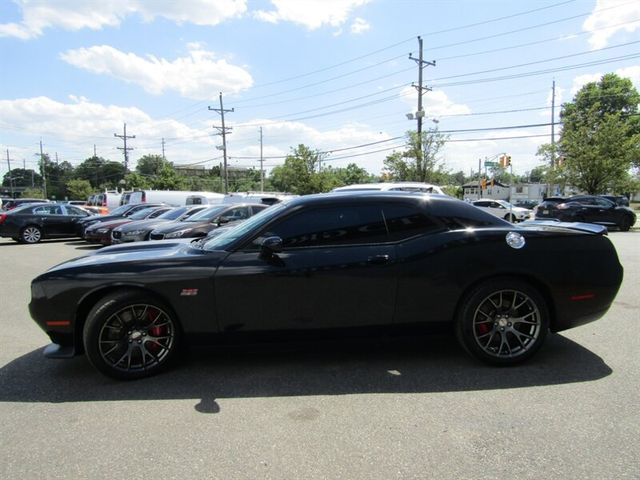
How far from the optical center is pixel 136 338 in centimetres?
381

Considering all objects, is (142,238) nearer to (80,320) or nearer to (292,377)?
(80,320)

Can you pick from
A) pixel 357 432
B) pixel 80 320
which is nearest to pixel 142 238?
pixel 80 320

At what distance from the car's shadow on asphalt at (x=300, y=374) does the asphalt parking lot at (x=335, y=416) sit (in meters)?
0.02

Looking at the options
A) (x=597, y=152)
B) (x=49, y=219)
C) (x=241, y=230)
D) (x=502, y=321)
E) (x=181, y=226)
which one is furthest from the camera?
(x=597, y=152)

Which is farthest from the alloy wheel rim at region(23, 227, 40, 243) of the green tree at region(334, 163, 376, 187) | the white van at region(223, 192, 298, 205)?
the green tree at region(334, 163, 376, 187)

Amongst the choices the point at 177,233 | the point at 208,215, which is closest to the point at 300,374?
the point at 177,233

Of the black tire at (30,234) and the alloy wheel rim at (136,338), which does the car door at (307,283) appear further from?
the black tire at (30,234)

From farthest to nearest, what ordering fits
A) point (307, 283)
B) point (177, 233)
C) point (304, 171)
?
point (304, 171), point (177, 233), point (307, 283)

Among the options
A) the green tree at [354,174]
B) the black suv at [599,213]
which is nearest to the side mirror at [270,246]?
the black suv at [599,213]

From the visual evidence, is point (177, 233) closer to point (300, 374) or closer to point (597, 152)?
Answer: point (300, 374)

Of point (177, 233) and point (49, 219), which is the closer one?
point (177, 233)

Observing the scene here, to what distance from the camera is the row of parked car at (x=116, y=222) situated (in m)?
12.1

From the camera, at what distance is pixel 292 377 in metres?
3.83

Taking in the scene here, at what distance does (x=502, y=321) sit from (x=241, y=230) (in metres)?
2.42
